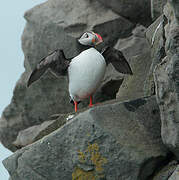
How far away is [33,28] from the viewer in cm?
800

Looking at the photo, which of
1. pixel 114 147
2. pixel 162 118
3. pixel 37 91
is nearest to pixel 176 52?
pixel 162 118

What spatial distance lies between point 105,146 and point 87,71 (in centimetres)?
108

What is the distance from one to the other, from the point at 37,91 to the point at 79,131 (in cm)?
391

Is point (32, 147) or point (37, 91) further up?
point (32, 147)

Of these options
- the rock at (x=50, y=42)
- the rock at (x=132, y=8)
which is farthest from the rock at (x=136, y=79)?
the rock at (x=132, y=8)

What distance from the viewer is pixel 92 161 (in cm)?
404

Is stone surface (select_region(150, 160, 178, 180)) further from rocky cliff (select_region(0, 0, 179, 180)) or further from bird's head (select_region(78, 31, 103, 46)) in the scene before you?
bird's head (select_region(78, 31, 103, 46))

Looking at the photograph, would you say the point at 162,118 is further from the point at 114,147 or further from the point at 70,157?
the point at 70,157

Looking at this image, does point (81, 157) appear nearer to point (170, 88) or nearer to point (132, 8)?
point (170, 88)

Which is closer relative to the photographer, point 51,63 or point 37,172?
point 37,172

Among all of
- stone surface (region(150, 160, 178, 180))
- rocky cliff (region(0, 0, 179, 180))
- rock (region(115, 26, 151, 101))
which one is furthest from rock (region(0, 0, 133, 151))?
stone surface (region(150, 160, 178, 180))

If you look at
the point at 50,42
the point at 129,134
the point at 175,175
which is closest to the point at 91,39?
the point at 129,134

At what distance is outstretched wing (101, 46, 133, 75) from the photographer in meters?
5.19

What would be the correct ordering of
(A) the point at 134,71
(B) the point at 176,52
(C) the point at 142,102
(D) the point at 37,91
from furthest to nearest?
1. (D) the point at 37,91
2. (A) the point at 134,71
3. (C) the point at 142,102
4. (B) the point at 176,52
